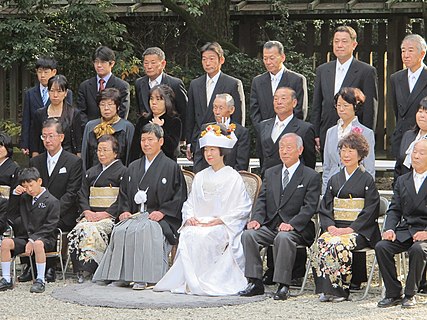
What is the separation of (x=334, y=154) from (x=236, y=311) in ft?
6.13

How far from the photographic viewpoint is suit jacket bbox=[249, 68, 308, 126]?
878 centimetres

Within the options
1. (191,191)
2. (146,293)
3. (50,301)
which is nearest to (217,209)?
(191,191)

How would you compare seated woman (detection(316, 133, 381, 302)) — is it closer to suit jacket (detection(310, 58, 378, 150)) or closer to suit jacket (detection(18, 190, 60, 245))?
suit jacket (detection(310, 58, 378, 150))

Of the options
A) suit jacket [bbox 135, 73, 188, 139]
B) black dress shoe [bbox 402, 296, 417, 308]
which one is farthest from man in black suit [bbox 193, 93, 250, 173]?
black dress shoe [bbox 402, 296, 417, 308]

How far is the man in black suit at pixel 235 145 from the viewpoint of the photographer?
8.62 meters

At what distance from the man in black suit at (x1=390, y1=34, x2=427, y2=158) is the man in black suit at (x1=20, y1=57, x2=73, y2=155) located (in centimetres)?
330

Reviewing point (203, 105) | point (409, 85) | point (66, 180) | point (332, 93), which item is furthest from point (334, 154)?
point (66, 180)

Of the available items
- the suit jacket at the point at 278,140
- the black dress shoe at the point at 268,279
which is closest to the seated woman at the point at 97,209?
the suit jacket at the point at 278,140

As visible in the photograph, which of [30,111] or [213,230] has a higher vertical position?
[30,111]

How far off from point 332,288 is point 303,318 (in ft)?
2.23

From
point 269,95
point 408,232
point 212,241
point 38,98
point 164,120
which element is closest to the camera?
point 408,232

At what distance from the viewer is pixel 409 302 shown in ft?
23.3

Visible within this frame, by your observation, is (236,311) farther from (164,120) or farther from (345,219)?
(164,120)

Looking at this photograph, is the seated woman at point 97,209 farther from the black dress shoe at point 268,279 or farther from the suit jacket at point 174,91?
the black dress shoe at point 268,279
